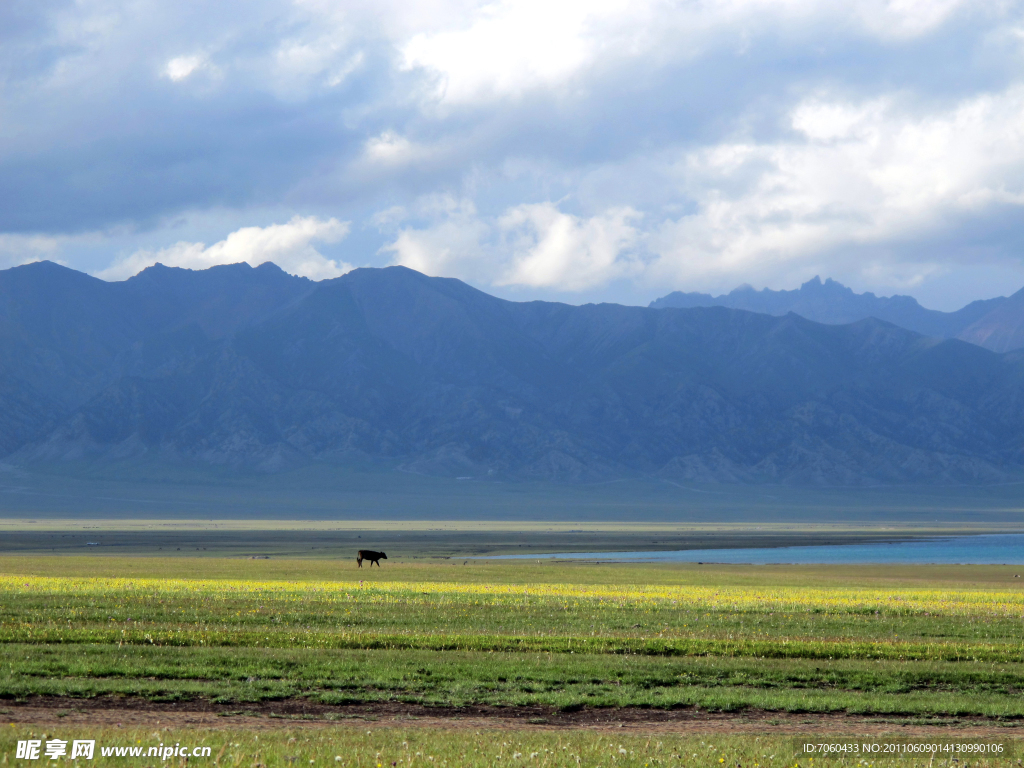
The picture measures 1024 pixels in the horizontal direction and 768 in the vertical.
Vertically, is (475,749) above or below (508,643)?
above

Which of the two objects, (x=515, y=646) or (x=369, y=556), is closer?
(x=515, y=646)

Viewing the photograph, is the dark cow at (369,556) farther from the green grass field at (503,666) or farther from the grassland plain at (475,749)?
the grassland plain at (475,749)

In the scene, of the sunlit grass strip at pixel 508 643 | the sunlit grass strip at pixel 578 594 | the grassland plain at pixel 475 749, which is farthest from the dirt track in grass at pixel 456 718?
the sunlit grass strip at pixel 578 594

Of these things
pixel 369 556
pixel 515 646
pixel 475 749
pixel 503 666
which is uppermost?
pixel 475 749

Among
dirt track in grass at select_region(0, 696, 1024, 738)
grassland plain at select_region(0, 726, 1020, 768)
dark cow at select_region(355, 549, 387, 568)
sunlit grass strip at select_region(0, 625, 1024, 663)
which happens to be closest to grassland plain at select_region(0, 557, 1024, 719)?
sunlit grass strip at select_region(0, 625, 1024, 663)

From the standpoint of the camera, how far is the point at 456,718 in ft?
54.5

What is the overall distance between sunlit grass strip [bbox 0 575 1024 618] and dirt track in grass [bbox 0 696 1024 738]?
17.9 m

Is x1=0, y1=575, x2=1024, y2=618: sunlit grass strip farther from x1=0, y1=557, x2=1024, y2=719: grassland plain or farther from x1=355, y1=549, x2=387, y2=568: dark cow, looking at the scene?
x1=355, y1=549, x2=387, y2=568: dark cow

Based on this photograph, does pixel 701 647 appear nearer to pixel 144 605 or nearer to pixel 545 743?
pixel 545 743

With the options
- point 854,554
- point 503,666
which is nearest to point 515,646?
point 503,666

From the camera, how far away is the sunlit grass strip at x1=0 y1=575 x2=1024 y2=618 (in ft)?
119

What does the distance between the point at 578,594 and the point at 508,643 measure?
1698 centimetres

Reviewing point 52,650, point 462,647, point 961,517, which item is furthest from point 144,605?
point 961,517

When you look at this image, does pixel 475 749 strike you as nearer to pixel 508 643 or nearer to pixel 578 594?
pixel 508 643
